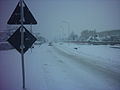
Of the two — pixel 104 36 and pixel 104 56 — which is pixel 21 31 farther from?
pixel 104 36

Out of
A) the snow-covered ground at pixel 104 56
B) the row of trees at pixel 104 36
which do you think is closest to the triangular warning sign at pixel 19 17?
the snow-covered ground at pixel 104 56

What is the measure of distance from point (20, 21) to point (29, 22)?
1.10 ft

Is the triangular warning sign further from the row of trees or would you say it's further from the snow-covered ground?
the row of trees

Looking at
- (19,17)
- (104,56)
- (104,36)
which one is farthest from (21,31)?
(104,36)

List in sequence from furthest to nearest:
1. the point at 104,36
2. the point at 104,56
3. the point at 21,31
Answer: the point at 104,36 < the point at 104,56 < the point at 21,31

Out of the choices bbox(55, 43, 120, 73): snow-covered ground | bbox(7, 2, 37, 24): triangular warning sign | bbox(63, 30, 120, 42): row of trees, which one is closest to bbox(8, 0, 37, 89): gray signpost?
bbox(7, 2, 37, 24): triangular warning sign

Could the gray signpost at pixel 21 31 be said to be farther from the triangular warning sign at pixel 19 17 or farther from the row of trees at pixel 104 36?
the row of trees at pixel 104 36

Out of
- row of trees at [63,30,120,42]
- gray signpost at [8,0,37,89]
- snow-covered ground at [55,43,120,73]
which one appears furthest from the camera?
row of trees at [63,30,120,42]

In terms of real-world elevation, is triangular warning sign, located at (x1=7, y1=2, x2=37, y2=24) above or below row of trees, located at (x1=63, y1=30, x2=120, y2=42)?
above

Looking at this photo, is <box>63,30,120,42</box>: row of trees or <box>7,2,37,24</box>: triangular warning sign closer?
<box>7,2,37,24</box>: triangular warning sign

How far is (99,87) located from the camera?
6.73 m

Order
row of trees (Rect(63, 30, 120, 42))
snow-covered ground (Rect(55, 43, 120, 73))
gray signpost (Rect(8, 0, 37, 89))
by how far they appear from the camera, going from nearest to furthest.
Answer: gray signpost (Rect(8, 0, 37, 89)), snow-covered ground (Rect(55, 43, 120, 73)), row of trees (Rect(63, 30, 120, 42))

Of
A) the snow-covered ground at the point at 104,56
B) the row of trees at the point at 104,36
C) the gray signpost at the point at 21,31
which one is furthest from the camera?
the row of trees at the point at 104,36

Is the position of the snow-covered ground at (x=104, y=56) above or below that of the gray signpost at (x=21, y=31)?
below
